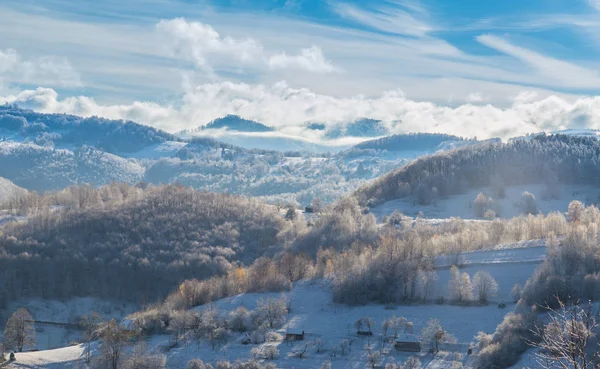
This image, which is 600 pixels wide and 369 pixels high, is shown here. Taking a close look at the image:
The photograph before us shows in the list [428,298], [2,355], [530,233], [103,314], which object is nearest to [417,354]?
[428,298]

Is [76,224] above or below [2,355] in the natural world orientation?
above

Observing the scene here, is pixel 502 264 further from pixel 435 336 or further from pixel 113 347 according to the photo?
pixel 113 347

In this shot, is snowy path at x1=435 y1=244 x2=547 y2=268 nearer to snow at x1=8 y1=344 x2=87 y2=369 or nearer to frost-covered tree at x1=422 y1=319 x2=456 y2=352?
frost-covered tree at x1=422 y1=319 x2=456 y2=352

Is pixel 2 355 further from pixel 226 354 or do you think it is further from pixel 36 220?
pixel 36 220

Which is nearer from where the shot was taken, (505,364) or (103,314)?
(505,364)

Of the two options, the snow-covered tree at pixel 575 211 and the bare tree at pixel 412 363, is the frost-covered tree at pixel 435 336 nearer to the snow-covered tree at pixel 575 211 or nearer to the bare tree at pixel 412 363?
the bare tree at pixel 412 363

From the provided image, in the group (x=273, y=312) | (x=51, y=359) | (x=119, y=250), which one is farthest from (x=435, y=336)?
(x=119, y=250)

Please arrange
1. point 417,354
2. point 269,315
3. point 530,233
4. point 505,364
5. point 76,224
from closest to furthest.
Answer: point 505,364 < point 417,354 < point 269,315 < point 530,233 < point 76,224
